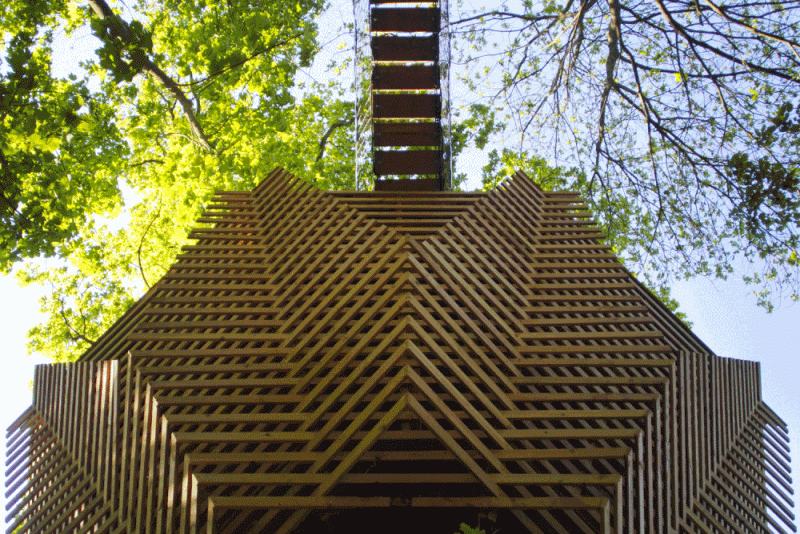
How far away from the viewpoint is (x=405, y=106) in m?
6.46

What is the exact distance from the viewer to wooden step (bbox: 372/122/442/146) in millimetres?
6480

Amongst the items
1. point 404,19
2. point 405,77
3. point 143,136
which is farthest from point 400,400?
point 143,136

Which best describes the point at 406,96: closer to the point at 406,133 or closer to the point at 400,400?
the point at 406,133

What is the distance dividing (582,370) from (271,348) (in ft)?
6.36

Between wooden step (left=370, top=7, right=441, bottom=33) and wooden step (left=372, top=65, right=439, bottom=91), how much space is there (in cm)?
50

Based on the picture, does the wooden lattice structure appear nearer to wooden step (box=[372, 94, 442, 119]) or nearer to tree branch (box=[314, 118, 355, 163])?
wooden step (box=[372, 94, 442, 119])

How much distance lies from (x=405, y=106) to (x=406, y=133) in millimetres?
315

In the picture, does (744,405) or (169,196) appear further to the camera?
(169,196)

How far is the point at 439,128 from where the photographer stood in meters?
6.51

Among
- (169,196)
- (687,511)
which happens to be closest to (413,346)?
(687,511)

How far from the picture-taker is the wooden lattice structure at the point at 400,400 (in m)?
2.61

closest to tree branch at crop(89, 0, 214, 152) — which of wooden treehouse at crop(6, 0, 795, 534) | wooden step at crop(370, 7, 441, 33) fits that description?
wooden step at crop(370, 7, 441, 33)

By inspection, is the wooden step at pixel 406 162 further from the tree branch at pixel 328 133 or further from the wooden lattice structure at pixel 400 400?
the tree branch at pixel 328 133

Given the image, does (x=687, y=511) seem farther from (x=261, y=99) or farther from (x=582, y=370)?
(x=261, y=99)
